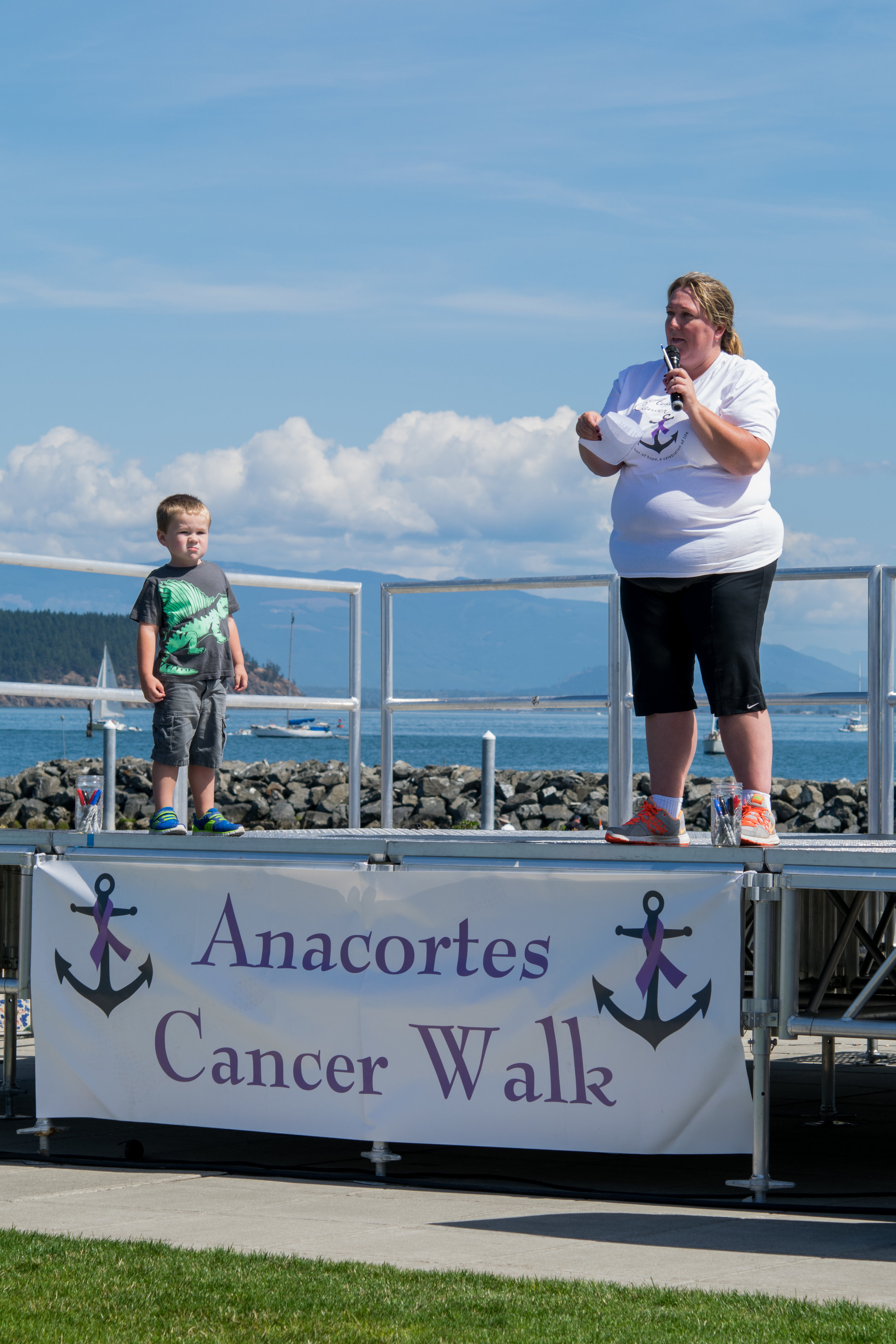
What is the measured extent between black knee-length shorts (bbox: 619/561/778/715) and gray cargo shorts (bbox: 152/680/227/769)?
69.7 inches

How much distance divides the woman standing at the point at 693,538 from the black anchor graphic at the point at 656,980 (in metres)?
0.27

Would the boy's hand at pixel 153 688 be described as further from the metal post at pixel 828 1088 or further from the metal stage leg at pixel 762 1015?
the metal post at pixel 828 1088

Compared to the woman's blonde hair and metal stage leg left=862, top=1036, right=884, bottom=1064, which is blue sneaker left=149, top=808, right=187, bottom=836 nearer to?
the woman's blonde hair

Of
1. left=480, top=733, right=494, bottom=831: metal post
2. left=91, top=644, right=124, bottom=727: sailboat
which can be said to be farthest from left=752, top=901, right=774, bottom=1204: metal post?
left=91, top=644, right=124, bottom=727: sailboat

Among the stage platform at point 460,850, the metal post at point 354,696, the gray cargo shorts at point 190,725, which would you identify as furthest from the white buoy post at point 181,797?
the metal post at point 354,696

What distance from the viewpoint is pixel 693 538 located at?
5.17m

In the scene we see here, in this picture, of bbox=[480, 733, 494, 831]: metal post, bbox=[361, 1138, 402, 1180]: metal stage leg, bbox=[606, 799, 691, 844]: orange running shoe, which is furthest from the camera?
bbox=[480, 733, 494, 831]: metal post

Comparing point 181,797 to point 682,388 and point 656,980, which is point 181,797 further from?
point 682,388

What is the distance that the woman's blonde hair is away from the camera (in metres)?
5.24

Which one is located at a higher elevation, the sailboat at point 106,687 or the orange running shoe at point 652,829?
the sailboat at point 106,687

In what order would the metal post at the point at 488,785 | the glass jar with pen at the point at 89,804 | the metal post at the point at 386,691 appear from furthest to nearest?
the metal post at the point at 488,785
the metal post at the point at 386,691
the glass jar with pen at the point at 89,804

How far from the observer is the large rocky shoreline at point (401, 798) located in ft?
86.3

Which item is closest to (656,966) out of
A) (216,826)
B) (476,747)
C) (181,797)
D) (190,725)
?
(216,826)

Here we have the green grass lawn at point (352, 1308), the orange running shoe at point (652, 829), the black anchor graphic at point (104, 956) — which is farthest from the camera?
the black anchor graphic at point (104, 956)
